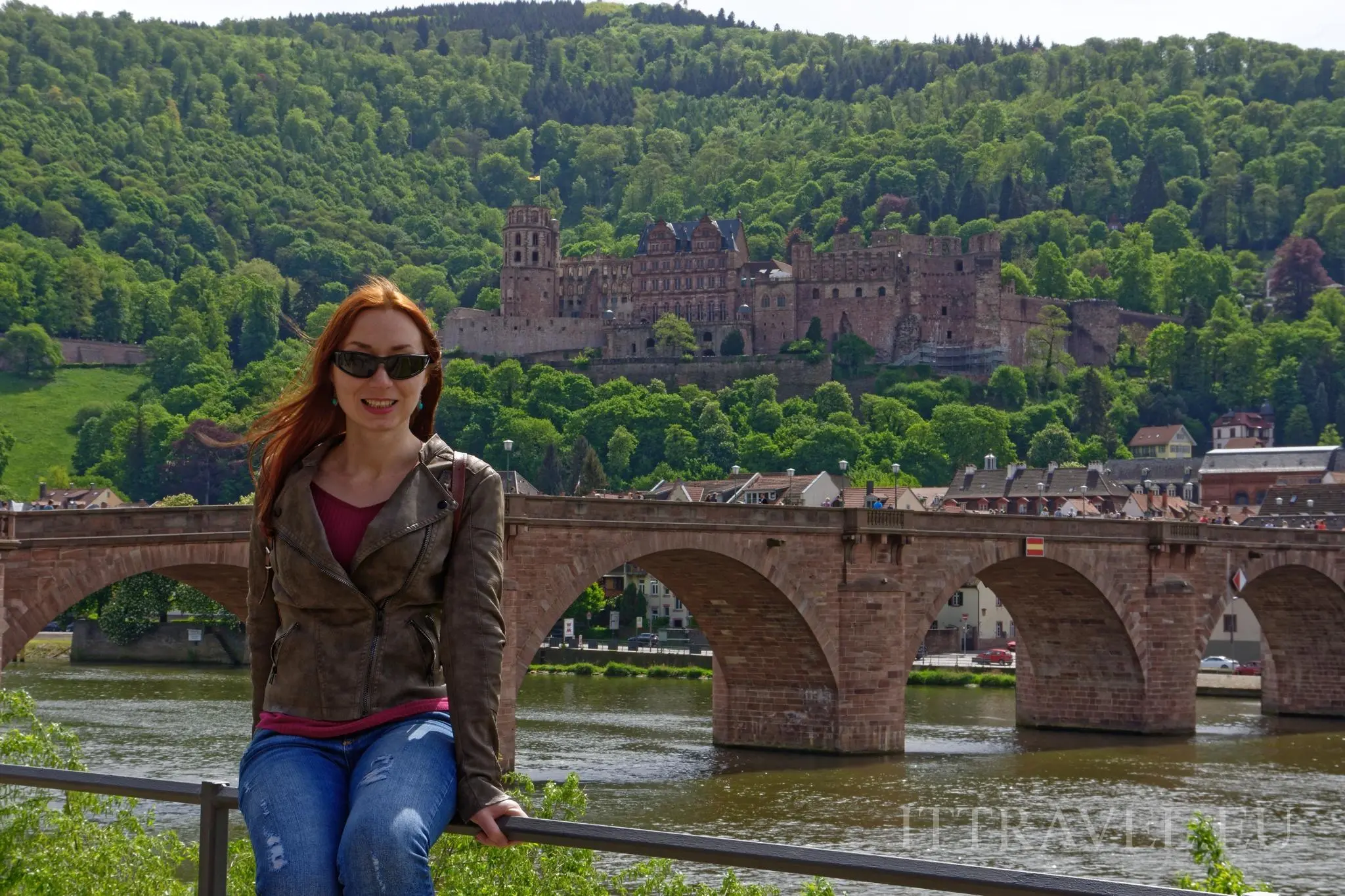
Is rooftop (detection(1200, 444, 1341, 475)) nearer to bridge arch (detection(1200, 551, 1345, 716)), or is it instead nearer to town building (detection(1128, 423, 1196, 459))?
town building (detection(1128, 423, 1196, 459))

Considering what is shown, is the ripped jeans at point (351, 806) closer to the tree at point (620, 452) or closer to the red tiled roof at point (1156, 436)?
the tree at point (620, 452)

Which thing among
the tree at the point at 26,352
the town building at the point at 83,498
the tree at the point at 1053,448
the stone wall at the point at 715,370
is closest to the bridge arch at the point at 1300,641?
the town building at the point at 83,498

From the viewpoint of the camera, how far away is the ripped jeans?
5.31 metres

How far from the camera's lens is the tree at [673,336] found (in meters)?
155

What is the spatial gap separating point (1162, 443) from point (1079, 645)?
8987 cm

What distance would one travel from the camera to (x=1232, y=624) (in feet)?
265

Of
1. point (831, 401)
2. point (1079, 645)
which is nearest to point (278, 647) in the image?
point (1079, 645)

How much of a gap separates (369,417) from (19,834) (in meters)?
4.06

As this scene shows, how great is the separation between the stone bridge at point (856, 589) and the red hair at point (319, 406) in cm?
2642

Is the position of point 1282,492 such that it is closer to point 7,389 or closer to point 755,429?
point 755,429

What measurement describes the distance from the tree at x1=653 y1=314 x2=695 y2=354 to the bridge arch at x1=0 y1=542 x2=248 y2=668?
11978 cm

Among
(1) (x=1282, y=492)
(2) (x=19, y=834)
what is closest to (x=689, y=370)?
(1) (x=1282, y=492)

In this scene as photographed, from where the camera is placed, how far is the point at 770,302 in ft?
515

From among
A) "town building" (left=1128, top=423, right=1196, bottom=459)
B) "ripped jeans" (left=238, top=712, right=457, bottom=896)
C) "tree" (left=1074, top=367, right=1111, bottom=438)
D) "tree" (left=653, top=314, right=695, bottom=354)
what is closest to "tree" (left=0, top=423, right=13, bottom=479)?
"tree" (left=653, top=314, right=695, bottom=354)
